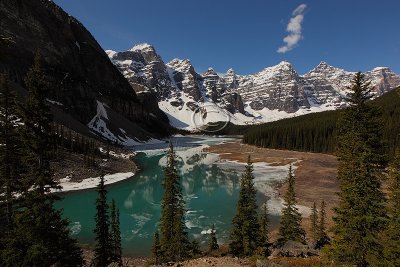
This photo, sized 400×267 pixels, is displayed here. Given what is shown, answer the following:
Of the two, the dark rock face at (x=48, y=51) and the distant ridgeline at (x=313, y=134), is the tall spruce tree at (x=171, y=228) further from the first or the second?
the dark rock face at (x=48, y=51)

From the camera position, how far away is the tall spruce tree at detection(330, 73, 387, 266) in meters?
15.9

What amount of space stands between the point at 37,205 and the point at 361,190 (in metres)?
17.3

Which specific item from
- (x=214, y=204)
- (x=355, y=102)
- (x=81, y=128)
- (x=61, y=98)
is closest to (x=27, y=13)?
(x=61, y=98)

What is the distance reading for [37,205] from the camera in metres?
16.7

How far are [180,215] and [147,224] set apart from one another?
14254 mm

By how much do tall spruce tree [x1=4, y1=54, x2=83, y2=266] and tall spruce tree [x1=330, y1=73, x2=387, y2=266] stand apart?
49.4ft

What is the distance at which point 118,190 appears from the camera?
213ft

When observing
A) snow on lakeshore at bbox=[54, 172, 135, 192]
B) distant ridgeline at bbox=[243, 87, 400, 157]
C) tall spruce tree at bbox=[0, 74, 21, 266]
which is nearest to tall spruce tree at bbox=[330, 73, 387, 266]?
tall spruce tree at bbox=[0, 74, 21, 266]

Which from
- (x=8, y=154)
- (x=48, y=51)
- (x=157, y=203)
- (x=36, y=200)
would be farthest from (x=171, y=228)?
(x=48, y=51)

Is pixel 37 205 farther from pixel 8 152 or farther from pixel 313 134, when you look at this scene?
pixel 313 134

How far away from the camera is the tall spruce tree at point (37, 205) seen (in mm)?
16266

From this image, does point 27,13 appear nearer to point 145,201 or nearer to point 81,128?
point 81,128

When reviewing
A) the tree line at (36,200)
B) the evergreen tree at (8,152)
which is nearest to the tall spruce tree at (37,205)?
the tree line at (36,200)

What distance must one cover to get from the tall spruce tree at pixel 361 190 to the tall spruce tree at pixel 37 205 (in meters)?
15.0
